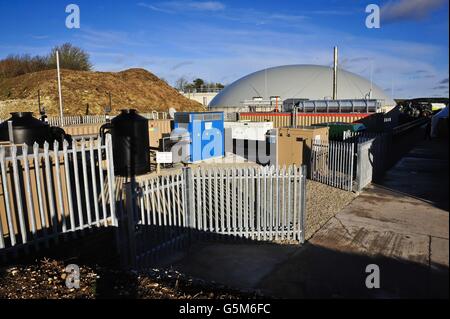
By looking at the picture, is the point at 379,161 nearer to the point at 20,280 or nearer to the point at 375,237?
the point at 375,237

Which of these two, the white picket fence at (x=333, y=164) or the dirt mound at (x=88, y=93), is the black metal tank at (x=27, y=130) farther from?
the dirt mound at (x=88, y=93)

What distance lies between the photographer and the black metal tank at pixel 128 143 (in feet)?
42.1

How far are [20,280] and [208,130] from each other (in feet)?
45.2

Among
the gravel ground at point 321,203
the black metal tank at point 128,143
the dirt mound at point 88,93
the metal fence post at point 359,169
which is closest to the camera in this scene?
the gravel ground at point 321,203

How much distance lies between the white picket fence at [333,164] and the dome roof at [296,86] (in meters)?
43.2

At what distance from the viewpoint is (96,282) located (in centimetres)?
424

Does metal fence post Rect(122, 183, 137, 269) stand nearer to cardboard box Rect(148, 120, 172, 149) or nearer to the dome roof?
cardboard box Rect(148, 120, 172, 149)

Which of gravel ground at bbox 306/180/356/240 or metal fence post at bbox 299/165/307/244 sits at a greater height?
metal fence post at bbox 299/165/307/244

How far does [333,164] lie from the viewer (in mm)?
11281

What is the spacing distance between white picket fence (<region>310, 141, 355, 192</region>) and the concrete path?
84.0 inches

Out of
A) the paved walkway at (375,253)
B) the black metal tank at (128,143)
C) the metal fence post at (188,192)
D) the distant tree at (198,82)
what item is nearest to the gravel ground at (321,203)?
the paved walkway at (375,253)

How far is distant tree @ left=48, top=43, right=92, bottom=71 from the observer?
59.9 m

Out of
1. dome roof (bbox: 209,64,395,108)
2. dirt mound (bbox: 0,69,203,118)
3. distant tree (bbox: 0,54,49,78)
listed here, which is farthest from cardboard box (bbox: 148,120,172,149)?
distant tree (bbox: 0,54,49,78)

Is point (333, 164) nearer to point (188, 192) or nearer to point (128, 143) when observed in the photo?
point (188, 192)
